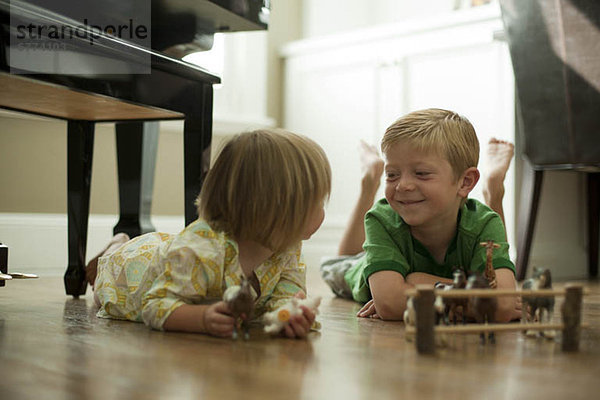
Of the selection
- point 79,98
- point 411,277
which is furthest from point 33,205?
point 411,277

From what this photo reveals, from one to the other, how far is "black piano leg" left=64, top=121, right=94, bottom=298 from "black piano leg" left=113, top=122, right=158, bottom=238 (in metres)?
0.16

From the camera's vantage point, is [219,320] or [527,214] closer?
[219,320]

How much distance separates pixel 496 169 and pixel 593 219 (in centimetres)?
121

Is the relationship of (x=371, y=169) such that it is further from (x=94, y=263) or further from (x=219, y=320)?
(x=219, y=320)

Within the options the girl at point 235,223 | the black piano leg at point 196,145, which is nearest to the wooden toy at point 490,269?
the girl at point 235,223

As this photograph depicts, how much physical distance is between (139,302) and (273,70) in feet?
7.60

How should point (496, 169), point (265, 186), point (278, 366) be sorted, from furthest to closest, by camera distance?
1. point (496, 169)
2. point (265, 186)
3. point (278, 366)

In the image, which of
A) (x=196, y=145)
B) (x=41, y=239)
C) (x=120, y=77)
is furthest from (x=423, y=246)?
(x=41, y=239)

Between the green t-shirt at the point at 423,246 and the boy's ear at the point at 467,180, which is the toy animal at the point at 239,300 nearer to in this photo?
the green t-shirt at the point at 423,246

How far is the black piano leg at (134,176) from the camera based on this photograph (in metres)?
1.83

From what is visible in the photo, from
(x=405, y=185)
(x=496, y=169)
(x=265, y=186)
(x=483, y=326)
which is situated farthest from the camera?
(x=496, y=169)

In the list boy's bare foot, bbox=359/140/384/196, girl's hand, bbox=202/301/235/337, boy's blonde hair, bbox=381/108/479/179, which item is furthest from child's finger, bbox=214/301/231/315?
boy's bare foot, bbox=359/140/384/196

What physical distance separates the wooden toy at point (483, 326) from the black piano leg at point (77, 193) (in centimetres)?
93

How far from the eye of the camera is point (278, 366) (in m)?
0.84
